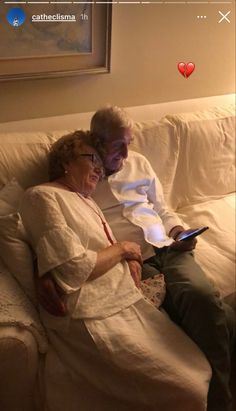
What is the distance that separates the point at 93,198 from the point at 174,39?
1.11 metres

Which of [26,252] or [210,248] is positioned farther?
[210,248]

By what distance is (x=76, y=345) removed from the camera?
53.0 inches

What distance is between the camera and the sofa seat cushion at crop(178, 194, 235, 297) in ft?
5.97

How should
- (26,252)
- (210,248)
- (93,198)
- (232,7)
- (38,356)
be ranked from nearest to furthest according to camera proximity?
(38,356) < (26,252) < (93,198) < (210,248) < (232,7)

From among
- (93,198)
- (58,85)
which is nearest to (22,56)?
(58,85)

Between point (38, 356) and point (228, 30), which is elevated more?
point (228, 30)

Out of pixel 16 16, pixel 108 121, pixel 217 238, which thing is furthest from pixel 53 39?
pixel 217 238

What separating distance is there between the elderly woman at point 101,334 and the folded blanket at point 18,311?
0.13ft

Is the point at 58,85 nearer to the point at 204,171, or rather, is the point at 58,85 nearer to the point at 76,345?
the point at 204,171

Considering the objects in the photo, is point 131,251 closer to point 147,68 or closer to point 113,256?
point 113,256

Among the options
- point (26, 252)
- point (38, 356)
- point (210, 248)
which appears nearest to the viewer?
point (38, 356)

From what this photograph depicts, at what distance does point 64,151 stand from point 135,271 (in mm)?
519

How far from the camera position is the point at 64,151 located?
1628 millimetres

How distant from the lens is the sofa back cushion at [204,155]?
7.27ft
